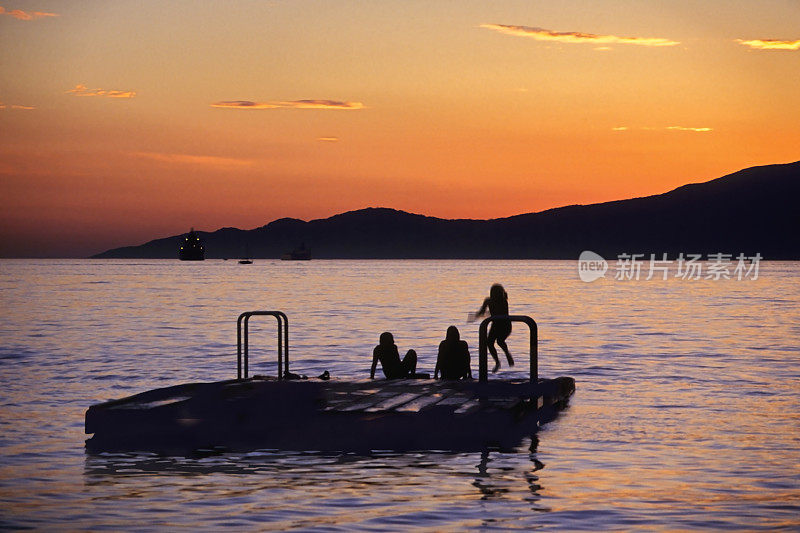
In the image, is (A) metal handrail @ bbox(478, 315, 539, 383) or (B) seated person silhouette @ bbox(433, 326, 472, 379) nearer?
(A) metal handrail @ bbox(478, 315, 539, 383)

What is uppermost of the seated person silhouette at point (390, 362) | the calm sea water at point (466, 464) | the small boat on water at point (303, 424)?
the seated person silhouette at point (390, 362)

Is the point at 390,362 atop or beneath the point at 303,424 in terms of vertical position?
atop

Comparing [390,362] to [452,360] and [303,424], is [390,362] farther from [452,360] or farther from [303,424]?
[303,424]

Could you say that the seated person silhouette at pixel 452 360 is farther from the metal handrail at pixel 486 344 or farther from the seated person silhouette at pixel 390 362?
the metal handrail at pixel 486 344

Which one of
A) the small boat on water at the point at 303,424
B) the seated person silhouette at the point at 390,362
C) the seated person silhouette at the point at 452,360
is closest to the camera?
the small boat on water at the point at 303,424

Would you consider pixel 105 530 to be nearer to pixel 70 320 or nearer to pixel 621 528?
pixel 621 528

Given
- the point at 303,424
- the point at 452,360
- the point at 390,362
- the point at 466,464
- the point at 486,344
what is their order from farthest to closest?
the point at 390,362, the point at 452,360, the point at 486,344, the point at 303,424, the point at 466,464

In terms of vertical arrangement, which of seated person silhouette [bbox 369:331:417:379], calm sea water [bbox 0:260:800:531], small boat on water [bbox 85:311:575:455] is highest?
seated person silhouette [bbox 369:331:417:379]

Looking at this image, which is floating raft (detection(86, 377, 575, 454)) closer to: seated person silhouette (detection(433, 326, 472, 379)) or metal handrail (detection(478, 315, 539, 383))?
metal handrail (detection(478, 315, 539, 383))

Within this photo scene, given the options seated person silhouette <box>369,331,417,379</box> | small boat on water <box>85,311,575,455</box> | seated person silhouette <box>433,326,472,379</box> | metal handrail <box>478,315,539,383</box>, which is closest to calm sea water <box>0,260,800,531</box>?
small boat on water <box>85,311,575,455</box>

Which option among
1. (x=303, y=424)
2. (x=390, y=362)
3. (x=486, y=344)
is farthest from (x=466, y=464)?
(x=390, y=362)

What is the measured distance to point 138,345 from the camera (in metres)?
37.8

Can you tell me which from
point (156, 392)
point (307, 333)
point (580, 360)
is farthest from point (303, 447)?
point (307, 333)

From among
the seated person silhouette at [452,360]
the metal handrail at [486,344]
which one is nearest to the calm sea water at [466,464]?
the metal handrail at [486,344]
